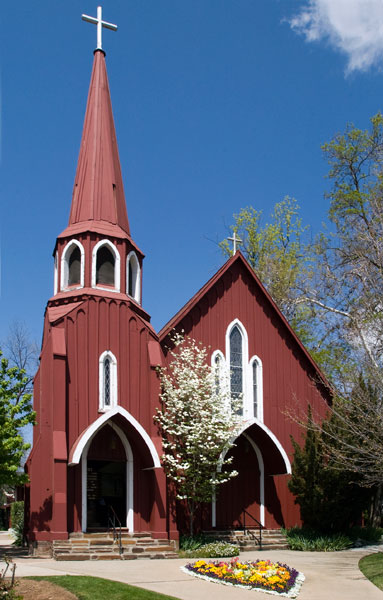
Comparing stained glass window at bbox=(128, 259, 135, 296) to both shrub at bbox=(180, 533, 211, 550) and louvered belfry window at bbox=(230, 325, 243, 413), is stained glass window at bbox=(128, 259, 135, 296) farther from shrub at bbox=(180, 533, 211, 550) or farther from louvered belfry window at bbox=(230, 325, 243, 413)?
shrub at bbox=(180, 533, 211, 550)

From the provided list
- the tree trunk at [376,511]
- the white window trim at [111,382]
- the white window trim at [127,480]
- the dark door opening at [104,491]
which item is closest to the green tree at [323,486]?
the white window trim at [127,480]

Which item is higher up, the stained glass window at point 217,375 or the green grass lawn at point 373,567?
the stained glass window at point 217,375

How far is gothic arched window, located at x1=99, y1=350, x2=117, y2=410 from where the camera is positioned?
21634 millimetres

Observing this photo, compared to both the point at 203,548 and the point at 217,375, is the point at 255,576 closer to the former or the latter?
the point at 203,548

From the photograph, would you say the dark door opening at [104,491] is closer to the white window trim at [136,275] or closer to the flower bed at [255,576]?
the white window trim at [136,275]

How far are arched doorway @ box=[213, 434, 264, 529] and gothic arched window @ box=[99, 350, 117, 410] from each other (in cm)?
500

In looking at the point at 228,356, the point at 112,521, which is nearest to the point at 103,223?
the point at 228,356

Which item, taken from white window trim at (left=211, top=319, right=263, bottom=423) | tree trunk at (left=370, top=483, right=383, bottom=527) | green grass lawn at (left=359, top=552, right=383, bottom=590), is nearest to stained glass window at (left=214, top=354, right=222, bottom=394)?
white window trim at (left=211, top=319, right=263, bottom=423)

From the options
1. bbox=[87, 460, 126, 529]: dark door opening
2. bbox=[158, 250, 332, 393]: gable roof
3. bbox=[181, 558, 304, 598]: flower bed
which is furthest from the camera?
bbox=[158, 250, 332, 393]: gable roof

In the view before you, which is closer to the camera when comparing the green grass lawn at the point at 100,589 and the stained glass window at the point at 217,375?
the green grass lawn at the point at 100,589

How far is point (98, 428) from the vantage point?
20891 millimetres

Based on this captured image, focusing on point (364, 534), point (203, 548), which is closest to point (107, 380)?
point (203, 548)

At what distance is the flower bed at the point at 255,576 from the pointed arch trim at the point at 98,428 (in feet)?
16.2

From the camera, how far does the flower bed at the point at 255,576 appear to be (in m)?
14.4
